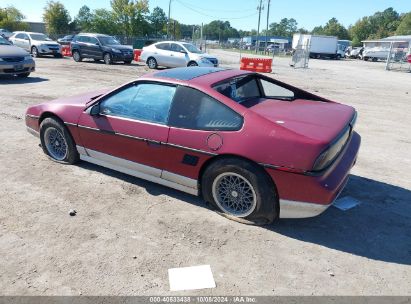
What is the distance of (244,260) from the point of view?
3117 millimetres

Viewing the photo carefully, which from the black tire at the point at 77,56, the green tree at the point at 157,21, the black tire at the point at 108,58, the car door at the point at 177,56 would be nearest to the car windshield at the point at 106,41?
the black tire at the point at 108,58

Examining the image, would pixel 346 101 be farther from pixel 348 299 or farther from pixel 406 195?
pixel 348 299

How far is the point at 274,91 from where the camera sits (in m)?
4.88

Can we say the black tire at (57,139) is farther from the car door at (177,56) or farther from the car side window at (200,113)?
the car door at (177,56)

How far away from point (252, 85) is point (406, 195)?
250 cm

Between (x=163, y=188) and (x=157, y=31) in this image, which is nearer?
(x=163, y=188)

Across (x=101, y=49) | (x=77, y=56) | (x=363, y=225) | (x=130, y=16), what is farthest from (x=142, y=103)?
(x=130, y=16)

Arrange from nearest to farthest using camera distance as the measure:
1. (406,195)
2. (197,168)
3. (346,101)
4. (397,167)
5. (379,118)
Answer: (197,168)
(406,195)
(397,167)
(379,118)
(346,101)

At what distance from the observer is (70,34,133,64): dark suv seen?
20.0m

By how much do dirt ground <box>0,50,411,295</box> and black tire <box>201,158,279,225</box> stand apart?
129mm

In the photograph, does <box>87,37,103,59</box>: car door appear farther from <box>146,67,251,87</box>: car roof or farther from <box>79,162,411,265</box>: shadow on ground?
<box>79,162,411,265</box>: shadow on ground

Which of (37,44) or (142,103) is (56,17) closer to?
(37,44)

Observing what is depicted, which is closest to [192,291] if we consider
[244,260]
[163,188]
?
[244,260]

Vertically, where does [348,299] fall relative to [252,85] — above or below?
below
